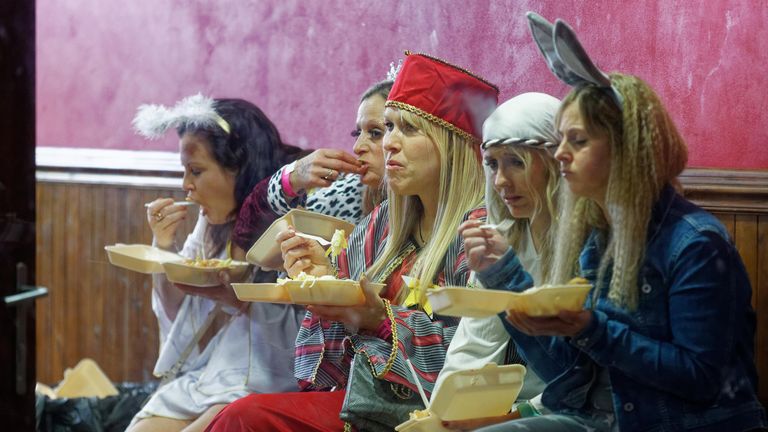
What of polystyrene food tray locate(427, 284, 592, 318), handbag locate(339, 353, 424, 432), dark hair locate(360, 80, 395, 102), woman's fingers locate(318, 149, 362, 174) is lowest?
handbag locate(339, 353, 424, 432)

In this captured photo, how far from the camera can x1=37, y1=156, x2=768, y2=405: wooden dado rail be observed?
11.2 feet

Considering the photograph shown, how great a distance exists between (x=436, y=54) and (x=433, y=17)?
0.10m

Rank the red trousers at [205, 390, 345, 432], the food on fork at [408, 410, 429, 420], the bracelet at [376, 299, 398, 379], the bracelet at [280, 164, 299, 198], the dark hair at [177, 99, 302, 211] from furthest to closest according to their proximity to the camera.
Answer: the dark hair at [177, 99, 302, 211] → the bracelet at [280, 164, 299, 198] → the red trousers at [205, 390, 345, 432] → the bracelet at [376, 299, 398, 379] → the food on fork at [408, 410, 429, 420]

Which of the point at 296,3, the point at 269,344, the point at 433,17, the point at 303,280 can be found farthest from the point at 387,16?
the point at 269,344

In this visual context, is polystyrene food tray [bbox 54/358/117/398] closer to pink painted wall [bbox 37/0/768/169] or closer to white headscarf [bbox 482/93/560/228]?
pink painted wall [bbox 37/0/768/169]

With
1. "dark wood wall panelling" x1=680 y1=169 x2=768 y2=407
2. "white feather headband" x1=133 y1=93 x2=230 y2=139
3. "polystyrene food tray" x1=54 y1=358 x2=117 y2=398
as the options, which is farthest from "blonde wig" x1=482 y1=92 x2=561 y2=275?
"polystyrene food tray" x1=54 y1=358 x2=117 y2=398

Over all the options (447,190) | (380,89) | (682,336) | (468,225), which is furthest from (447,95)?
(682,336)

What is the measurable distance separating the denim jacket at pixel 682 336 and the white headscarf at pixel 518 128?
0.92 feet

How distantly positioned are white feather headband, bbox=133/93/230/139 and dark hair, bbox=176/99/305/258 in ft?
0.05

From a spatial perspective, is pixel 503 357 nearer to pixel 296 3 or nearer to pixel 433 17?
pixel 433 17

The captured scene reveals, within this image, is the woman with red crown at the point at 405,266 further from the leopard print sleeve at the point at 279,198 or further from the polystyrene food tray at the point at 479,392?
the leopard print sleeve at the point at 279,198

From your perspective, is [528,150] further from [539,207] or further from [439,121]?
[439,121]

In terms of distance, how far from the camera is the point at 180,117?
3184 millimetres

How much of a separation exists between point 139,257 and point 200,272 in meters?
0.31
